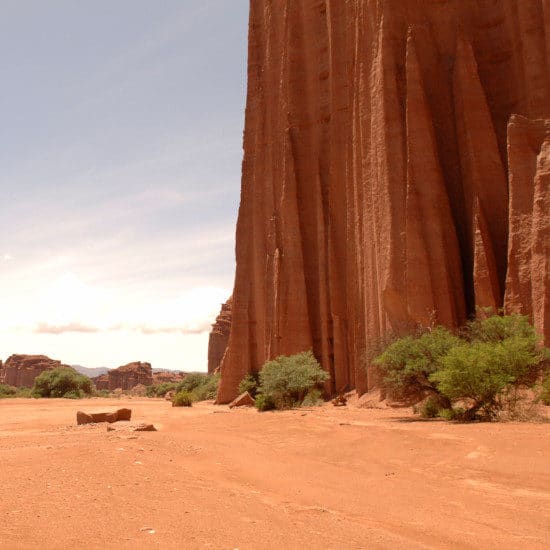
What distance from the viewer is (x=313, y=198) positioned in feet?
115

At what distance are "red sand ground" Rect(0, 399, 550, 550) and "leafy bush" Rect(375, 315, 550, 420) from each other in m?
2.19

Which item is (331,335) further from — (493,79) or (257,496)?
(257,496)

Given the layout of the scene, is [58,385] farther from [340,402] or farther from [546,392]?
[546,392]

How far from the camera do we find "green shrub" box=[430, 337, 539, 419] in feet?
44.5

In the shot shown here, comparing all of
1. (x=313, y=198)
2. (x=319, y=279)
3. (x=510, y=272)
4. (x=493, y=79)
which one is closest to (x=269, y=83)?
(x=313, y=198)

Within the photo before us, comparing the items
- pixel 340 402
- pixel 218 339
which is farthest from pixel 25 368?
pixel 340 402

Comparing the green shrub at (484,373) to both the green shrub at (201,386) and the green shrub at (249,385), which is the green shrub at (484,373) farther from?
the green shrub at (201,386)

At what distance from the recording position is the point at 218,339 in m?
79.2

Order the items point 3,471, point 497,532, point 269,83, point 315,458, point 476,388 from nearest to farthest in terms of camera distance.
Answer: point 497,532 < point 3,471 < point 315,458 < point 476,388 < point 269,83

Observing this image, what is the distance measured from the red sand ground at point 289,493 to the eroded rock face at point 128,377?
11092cm

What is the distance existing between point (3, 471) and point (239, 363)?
30751 millimetres

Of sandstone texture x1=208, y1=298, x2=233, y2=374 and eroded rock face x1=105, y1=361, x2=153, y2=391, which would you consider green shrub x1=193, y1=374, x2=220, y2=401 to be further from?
eroded rock face x1=105, y1=361, x2=153, y2=391

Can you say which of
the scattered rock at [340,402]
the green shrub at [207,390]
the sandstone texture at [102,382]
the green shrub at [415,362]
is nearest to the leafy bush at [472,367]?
the green shrub at [415,362]

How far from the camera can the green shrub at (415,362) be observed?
52.2ft
